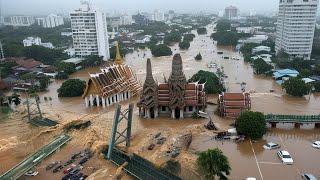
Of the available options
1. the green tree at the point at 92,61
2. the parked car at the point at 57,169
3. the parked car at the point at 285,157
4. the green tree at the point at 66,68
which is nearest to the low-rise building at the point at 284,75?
the parked car at the point at 285,157

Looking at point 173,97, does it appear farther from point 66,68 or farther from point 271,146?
point 66,68

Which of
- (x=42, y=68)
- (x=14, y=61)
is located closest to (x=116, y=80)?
(x=42, y=68)

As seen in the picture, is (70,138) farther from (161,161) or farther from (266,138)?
(266,138)

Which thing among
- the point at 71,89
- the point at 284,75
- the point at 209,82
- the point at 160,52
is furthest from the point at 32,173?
the point at 160,52

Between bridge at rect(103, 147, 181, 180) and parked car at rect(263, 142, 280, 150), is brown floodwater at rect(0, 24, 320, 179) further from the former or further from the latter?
bridge at rect(103, 147, 181, 180)

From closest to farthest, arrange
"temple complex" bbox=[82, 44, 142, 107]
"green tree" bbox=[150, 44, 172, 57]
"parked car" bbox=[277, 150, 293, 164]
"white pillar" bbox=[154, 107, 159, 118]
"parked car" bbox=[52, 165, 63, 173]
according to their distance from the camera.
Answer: "parked car" bbox=[52, 165, 63, 173] < "parked car" bbox=[277, 150, 293, 164] < "white pillar" bbox=[154, 107, 159, 118] < "temple complex" bbox=[82, 44, 142, 107] < "green tree" bbox=[150, 44, 172, 57]

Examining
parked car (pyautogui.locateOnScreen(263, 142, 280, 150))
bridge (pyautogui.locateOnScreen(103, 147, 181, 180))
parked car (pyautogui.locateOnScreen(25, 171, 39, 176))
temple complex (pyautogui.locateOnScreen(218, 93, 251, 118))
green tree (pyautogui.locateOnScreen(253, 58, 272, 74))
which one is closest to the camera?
bridge (pyautogui.locateOnScreen(103, 147, 181, 180))

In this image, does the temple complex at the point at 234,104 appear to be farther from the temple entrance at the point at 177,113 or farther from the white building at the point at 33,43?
the white building at the point at 33,43

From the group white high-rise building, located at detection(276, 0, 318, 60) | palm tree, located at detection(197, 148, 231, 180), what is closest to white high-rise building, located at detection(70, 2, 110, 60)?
white high-rise building, located at detection(276, 0, 318, 60)
